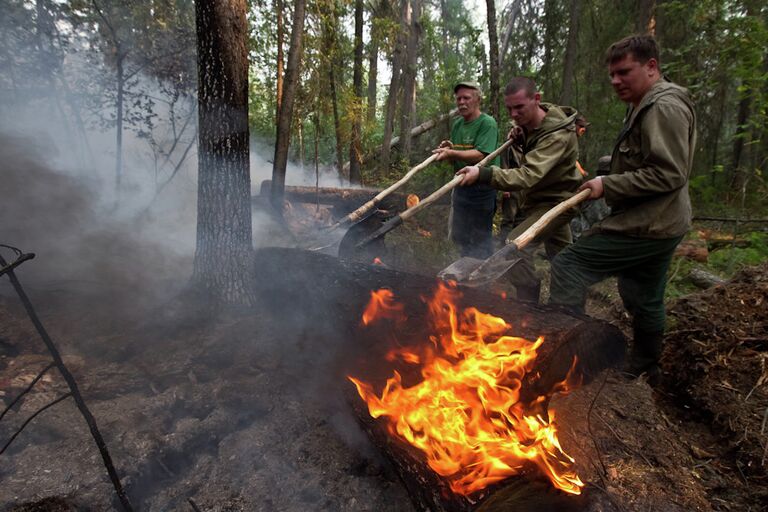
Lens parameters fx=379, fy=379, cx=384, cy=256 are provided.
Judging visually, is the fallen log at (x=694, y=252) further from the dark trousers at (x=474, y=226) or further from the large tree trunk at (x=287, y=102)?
the large tree trunk at (x=287, y=102)

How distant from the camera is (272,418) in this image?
2.82 m

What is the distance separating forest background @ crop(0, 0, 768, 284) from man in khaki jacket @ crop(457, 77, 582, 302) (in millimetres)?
4255

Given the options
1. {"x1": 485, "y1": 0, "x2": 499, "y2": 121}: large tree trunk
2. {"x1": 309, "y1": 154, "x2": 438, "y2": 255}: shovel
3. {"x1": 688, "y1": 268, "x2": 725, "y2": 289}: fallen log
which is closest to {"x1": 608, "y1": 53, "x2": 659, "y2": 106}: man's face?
{"x1": 309, "y1": 154, "x2": 438, "y2": 255}: shovel

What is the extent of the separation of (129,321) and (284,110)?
4.66m

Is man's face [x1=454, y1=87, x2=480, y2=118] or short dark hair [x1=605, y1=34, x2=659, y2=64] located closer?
short dark hair [x1=605, y1=34, x2=659, y2=64]

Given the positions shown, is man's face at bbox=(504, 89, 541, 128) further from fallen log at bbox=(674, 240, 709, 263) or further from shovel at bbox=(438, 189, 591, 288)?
fallen log at bbox=(674, 240, 709, 263)

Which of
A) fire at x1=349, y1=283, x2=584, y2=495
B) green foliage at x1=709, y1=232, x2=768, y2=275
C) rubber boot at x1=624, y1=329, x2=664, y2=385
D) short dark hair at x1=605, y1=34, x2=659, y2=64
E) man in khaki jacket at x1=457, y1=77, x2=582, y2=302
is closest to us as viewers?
fire at x1=349, y1=283, x2=584, y2=495

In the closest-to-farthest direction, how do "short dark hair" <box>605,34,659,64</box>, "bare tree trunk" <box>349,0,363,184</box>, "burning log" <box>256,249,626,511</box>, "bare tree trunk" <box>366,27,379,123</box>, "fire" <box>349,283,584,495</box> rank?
"burning log" <box>256,249,626,511</box>, "fire" <box>349,283,584,495</box>, "short dark hair" <box>605,34,659,64</box>, "bare tree trunk" <box>349,0,363,184</box>, "bare tree trunk" <box>366,27,379,123</box>

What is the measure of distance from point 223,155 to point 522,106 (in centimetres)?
303

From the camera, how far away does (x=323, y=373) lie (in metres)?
3.32

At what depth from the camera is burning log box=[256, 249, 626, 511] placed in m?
1.86

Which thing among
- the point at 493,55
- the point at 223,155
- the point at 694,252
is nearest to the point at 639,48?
the point at 223,155

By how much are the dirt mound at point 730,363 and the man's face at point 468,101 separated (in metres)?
3.32

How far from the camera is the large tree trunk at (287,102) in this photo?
21.9 feet
